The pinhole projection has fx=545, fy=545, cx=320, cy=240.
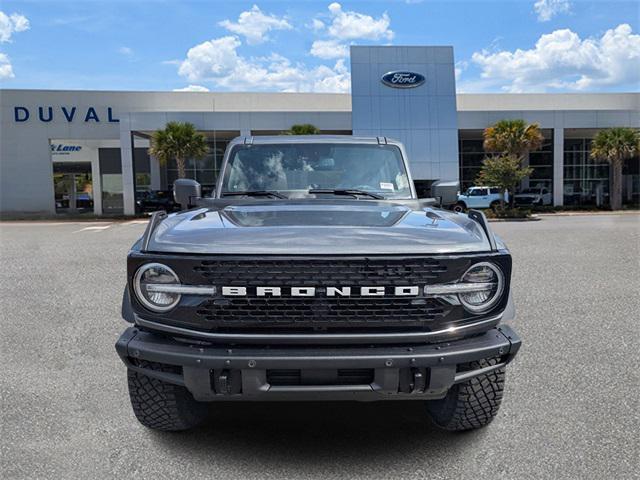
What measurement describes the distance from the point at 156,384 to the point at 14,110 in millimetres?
38574

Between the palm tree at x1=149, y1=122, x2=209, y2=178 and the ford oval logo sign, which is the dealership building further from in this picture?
the palm tree at x1=149, y1=122, x2=209, y2=178

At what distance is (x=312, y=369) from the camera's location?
2660mm

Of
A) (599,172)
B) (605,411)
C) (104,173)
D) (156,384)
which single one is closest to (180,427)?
(156,384)

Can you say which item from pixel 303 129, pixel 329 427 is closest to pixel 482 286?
pixel 329 427

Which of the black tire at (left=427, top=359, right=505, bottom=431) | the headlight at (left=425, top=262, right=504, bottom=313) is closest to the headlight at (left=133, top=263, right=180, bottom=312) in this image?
the headlight at (left=425, top=262, right=504, bottom=313)

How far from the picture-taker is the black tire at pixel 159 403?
318 cm

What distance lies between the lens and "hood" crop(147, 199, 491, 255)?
2756 mm

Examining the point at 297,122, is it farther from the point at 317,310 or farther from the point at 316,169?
the point at 317,310

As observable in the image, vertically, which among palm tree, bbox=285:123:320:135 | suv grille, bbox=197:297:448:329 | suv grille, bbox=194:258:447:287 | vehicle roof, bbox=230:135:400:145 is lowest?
suv grille, bbox=197:297:448:329

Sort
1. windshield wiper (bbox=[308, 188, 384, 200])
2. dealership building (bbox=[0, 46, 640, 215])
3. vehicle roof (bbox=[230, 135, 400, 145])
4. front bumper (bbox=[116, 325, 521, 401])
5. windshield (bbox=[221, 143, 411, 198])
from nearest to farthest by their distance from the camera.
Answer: front bumper (bbox=[116, 325, 521, 401])
windshield wiper (bbox=[308, 188, 384, 200])
windshield (bbox=[221, 143, 411, 198])
vehicle roof (bbox=[230, 135, 400, 145])
dealership building (bbox=[0, 46, 640, 215])

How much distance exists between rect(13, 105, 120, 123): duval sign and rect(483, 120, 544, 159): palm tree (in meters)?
24.5

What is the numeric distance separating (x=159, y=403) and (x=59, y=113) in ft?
122

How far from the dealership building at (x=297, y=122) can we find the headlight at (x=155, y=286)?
28904 millimetres

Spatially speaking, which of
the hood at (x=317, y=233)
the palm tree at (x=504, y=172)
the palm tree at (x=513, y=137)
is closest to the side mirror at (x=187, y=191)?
the hood at (x=317, y=233)
